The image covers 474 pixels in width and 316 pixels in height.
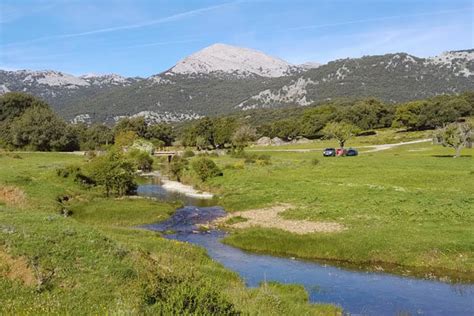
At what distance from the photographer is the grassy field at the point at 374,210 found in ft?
97.8

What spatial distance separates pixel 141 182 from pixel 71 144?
70.6m

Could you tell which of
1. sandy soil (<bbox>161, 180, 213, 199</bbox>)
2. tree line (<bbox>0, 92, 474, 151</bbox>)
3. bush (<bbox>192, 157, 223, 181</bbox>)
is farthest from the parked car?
sandy soil (<bbox>161, 180, 213, 199</bbox>)

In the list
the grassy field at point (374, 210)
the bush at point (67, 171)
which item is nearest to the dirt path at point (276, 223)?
the grassy field at point (374, 210)

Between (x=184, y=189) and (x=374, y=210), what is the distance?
108 feet

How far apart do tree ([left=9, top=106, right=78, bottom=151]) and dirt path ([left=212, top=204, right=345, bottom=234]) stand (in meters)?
97.6

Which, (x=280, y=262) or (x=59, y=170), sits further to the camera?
(x=59, y=170)

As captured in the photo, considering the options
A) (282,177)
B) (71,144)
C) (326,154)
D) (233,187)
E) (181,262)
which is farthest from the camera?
(71,144)

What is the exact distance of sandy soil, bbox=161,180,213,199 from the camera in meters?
60.2

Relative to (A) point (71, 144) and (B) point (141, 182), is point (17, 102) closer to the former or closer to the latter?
Answer: (A) point (71, 144)

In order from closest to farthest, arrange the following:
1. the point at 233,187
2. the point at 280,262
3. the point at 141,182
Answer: the point at 280,262
the point at 233,187
the point at 141,182

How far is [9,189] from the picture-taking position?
46531 mm

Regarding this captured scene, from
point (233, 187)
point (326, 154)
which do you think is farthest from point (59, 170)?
point (326, 154)

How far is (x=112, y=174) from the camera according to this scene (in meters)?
59.4

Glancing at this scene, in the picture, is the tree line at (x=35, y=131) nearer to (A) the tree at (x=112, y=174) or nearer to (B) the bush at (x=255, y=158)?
Result: (B) the bush at (x=255, y=158)
